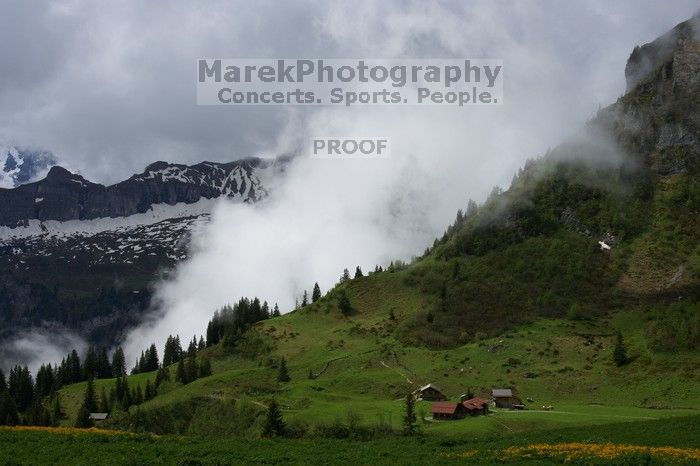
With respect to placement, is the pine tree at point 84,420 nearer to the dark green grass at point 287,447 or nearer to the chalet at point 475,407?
the chalet at point 475,407

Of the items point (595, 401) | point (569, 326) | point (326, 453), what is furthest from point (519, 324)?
point (326, 453)

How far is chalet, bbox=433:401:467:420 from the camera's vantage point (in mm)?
107375

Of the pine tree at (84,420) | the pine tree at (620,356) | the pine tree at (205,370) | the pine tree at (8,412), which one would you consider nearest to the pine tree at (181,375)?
the pine tree at (205,370)

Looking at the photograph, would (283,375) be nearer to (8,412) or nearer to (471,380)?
(471,380)

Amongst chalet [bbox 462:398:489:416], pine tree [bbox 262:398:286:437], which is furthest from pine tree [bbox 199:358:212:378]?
pine tree [bbox 262:398:286:437]

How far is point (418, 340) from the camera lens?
183 m

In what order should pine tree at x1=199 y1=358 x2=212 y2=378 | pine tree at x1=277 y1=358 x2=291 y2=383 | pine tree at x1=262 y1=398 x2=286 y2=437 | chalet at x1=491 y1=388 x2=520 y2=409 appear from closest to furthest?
pine tree at x1=262 y1=398 x2=286 y2=437 < chalet at x1=491 y1=388 x2=520 y2=409 < pine tree at x1=277 y1=358 x2=291 y2=383 < pine tree at x1=199 y1=358 x2=212 y2=378

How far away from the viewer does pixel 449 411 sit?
108 meters

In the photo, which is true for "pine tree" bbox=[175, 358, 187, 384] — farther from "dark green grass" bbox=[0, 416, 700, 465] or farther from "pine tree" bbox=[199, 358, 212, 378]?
"dark green grass" bbox=[0, 416, 700, 465]

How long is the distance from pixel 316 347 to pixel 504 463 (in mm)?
153521

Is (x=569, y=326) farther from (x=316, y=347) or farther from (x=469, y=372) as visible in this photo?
(x=316, y=347)

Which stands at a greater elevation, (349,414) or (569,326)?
(569,326)

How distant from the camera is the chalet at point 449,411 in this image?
107375 mm

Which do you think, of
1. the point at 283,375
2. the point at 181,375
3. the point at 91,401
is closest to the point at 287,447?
the point at 283,375
